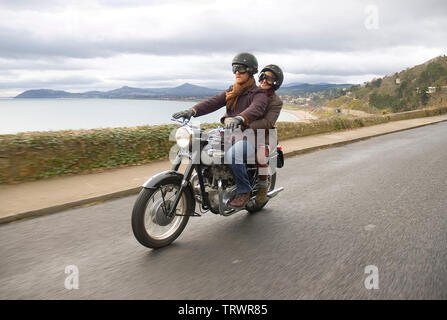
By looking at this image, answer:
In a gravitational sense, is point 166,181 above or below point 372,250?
above

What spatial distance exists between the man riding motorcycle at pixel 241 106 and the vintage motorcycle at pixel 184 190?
117 millimetres

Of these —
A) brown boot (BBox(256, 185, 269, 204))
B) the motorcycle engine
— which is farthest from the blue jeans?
brown boot (BBox(256, 185, 269, 204))

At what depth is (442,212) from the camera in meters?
4.89

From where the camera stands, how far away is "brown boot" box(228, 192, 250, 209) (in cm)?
416

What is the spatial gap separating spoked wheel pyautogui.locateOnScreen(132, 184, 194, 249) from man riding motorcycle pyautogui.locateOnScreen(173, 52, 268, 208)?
62cm

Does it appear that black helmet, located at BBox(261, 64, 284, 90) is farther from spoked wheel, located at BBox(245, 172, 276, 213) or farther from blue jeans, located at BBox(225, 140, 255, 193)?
spoked wheel, located at BBox(245, 172, 276, 213)

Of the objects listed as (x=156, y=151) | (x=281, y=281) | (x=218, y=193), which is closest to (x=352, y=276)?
(x=281, y=281)

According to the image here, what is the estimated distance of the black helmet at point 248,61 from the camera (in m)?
4.11

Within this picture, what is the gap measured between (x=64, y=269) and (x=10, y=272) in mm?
469

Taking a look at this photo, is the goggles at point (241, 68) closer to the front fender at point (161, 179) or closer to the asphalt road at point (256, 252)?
the front fender at point (161, 179)

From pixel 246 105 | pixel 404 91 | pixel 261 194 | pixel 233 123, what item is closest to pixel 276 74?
pixel 246 105

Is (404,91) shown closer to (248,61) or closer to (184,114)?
(248,61)

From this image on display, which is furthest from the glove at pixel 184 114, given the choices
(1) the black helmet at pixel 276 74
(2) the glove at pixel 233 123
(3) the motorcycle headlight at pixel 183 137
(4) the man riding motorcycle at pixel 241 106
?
(1) the black helmet at pixel 276 74
